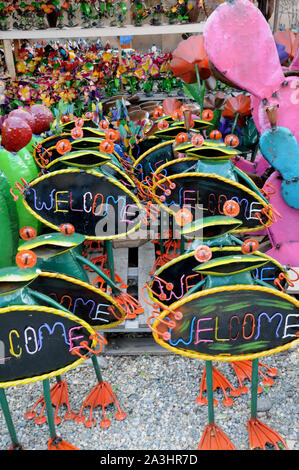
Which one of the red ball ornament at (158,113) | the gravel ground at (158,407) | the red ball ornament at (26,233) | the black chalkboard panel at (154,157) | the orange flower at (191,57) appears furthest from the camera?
the red ball ornament at (158,113)

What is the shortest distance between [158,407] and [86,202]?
35.8 inches

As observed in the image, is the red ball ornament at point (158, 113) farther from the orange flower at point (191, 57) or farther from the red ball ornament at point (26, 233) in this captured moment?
the red ball ornament at point (26, 233)

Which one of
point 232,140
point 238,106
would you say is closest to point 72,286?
point 232,140

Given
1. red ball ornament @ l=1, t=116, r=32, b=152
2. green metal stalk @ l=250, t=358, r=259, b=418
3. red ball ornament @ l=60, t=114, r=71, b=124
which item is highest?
red ball ornament @ l=1, t=116, r=32, b=152

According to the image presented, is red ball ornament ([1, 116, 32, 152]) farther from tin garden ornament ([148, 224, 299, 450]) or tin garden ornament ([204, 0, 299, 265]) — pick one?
tin garden ornament ([148, 224, 299, 450])

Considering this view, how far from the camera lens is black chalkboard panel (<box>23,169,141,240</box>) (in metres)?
1.82

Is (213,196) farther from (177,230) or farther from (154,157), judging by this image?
(154,157)

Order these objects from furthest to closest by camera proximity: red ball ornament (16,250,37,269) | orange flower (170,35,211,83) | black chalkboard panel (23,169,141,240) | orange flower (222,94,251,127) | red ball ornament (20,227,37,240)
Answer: orange flower (170,35,211,83)
orange flower (222,94,251,127)
black chalkboard panel (23,169,141,240)
red ball ornament (20,227,37,240)
red ball ornament (16,250,37,269)

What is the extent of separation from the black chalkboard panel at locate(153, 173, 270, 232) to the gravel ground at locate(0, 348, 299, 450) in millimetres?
650

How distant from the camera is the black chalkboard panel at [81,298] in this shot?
4.42ft

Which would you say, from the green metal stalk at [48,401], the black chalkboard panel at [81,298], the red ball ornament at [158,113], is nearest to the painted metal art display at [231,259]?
the black chalkboard panel at [81,298]

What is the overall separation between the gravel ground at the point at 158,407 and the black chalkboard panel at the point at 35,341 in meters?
0.51

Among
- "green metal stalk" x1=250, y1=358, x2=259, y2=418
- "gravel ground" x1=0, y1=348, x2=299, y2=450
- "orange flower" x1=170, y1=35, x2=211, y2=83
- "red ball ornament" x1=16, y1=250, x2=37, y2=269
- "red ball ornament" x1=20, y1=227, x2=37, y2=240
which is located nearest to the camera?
"red ball ornament" x1=16, y1=250, x2=37, y2=269

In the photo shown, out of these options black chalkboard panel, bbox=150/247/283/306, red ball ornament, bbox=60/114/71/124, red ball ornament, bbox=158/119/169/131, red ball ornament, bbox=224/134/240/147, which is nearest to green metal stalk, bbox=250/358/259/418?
black chalkboard panel, bbox=150/247/283/306
